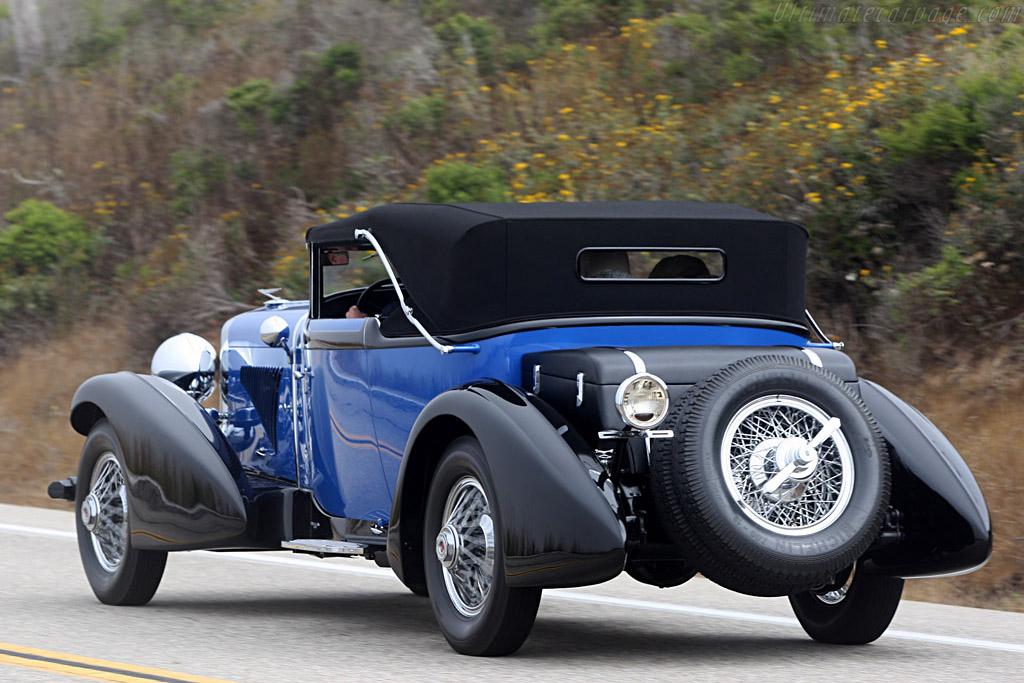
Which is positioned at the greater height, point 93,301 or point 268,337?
point 268,337

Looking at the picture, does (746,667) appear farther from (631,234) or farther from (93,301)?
(93,301)

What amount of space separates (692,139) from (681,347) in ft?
→ 30.6

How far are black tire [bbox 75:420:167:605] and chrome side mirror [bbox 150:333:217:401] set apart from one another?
695 millimetres

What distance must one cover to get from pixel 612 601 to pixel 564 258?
7.17 feet

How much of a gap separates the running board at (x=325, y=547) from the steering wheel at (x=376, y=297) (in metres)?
1.11

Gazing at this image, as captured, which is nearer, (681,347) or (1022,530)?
(681,347)

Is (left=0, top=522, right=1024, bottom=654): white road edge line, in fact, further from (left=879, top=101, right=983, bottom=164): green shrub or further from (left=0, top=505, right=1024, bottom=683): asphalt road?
(left=879, top=101, right=983, bottom=164): green shrub

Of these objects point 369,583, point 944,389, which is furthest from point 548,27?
point 369,583

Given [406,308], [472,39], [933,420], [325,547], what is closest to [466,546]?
[406,308]

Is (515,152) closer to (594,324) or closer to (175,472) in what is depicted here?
(175,472)

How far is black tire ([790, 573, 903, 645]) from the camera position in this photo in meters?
6.33

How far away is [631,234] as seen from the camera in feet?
21.2

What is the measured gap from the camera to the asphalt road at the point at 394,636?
564cm

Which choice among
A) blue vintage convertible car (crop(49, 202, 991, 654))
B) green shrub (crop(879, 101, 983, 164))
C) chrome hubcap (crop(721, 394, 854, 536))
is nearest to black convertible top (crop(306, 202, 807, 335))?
blue vintage convertible car (crop(49, 202, 991, 654))
